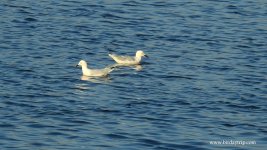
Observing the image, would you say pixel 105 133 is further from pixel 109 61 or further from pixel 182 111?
pixel 109 61

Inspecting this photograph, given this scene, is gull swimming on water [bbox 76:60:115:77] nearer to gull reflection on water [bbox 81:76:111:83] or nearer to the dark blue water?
gull reflection on water [bbox 81:76:111:83]

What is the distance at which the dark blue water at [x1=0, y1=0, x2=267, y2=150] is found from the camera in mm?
26312

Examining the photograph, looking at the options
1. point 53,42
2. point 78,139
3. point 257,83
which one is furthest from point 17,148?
point 53,42

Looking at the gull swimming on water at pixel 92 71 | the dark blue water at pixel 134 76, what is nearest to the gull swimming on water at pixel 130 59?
the dark blue water at pixel 134 76

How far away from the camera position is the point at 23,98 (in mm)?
29844

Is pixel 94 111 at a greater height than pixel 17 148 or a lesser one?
greater

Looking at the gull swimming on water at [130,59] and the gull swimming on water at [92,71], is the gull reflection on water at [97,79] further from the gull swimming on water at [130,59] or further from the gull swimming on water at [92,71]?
the gull swimming on water at [130,59]

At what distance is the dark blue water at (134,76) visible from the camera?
26.3m

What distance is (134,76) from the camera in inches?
1372

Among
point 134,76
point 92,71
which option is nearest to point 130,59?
point 134,76

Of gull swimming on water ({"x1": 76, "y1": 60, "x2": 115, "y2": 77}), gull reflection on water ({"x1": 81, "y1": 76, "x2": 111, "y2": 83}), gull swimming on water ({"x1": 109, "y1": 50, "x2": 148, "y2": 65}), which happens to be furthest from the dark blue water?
gull swimming on water ({"x1": 109, "y1": 50, "x2": 148, "y2": 65})

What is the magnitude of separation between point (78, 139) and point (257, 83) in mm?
9728

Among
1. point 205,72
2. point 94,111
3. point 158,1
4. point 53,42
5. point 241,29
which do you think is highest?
point 158,1

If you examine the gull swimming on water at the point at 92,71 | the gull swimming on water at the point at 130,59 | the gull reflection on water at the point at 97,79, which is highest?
the gull swimming on water at the point at 130,59
